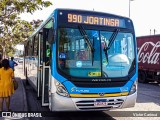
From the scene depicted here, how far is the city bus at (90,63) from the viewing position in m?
7.42

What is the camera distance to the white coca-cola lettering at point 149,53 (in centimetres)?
2036

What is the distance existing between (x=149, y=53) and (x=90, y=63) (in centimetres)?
1472

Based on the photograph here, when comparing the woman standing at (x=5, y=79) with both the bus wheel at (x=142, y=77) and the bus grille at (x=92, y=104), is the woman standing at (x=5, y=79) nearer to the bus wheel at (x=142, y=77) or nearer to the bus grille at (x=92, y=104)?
the bus grille at (x=92, y=104)

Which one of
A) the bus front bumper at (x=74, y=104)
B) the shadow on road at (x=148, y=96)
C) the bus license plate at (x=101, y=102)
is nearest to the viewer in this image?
the bus front bumper at (x=74, y=104)

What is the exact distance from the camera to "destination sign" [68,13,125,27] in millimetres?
7888

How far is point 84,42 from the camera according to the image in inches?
304

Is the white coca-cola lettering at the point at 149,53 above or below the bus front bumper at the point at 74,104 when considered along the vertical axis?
above

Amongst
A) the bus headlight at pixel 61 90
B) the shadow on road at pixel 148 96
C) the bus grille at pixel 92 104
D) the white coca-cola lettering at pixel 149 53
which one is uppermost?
the white coca-cola lettering at pixel 149 53

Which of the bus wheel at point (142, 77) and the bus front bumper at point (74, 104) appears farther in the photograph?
the bus wheel at point (142, 77)

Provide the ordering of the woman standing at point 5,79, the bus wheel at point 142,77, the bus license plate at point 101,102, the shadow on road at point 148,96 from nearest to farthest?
the bus license plate at point 101,102, the woman standing at point 5,79, the shadow on road at point 148,96, the bus wheel at point 142,77

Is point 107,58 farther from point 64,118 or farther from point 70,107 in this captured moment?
point 64,118

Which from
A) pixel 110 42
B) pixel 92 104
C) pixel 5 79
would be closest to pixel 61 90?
pixel 92 104

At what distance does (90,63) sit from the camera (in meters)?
7.62

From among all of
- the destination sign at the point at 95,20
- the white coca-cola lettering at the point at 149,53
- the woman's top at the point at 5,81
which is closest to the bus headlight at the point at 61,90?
the destination sign at the point at 95,20
